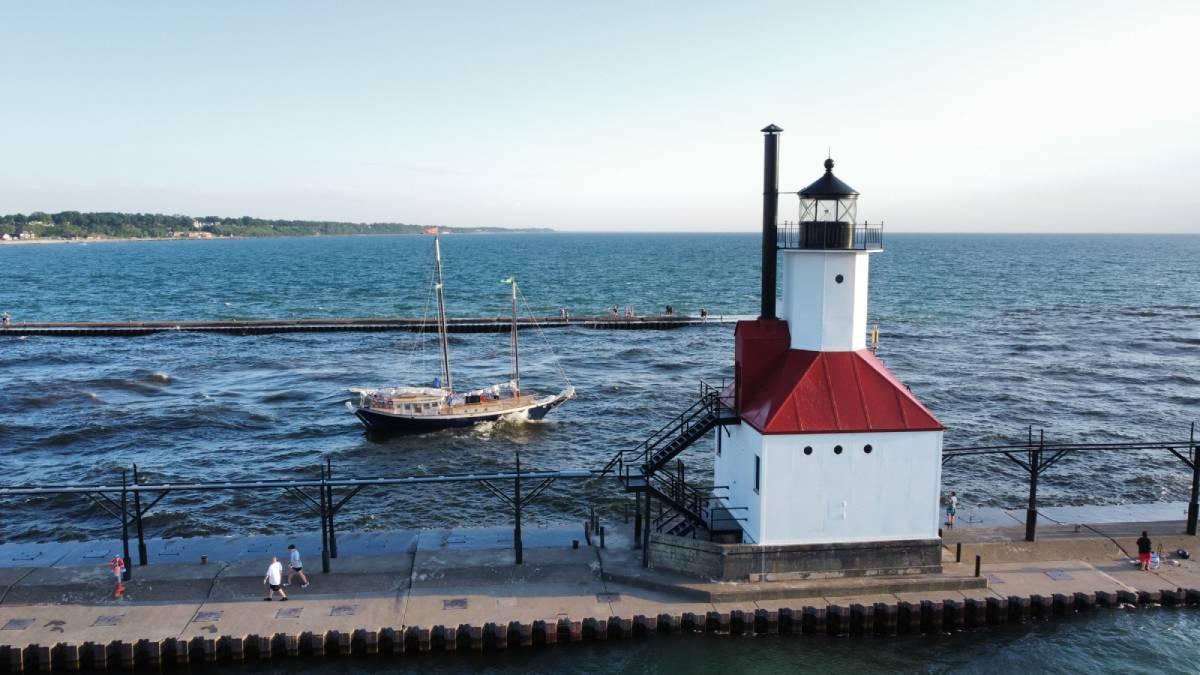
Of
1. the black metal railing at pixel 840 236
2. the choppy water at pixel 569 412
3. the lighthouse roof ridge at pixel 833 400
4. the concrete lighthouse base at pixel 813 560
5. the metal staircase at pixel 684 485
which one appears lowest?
the choppy water at pixel 569 412

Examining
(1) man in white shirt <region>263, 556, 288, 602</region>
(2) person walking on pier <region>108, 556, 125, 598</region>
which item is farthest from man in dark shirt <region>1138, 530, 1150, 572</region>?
(2) person walking on pier <region>108, 556, 125, 598</region>

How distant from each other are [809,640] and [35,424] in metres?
50.0

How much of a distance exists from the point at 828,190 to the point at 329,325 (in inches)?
2951

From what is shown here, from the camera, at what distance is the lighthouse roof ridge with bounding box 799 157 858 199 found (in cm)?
2589

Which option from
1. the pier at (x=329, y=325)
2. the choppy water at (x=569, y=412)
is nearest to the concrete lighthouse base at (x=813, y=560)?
the choppy water at (x=569, y=412)

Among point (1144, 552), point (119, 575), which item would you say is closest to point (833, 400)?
point (1144, 552)

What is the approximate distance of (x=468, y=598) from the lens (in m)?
24.9

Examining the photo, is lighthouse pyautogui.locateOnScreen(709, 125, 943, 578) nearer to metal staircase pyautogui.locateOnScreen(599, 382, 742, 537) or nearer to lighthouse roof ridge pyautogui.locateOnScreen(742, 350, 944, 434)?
lighthouse roof ridge pyautogui.locateOnScreen(742, 350, 944, 434)

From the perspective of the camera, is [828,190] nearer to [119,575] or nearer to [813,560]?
[813,560]

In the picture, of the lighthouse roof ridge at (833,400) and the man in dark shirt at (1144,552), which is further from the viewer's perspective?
the man in dark shirt at (1144,552)

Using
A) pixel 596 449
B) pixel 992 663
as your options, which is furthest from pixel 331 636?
pixel 596 449

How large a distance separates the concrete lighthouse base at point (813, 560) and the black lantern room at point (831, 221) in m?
9.25

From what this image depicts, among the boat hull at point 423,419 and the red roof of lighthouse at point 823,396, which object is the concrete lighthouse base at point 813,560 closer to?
the red roof of lighthouse at point 823,396

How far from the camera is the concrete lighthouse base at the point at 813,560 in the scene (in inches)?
Answer: 986
